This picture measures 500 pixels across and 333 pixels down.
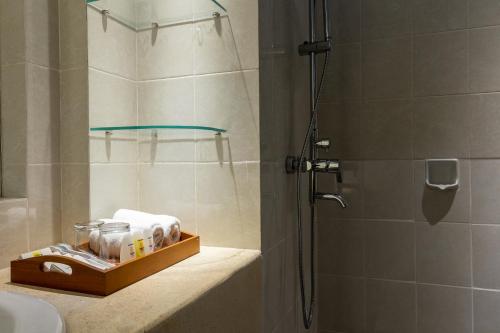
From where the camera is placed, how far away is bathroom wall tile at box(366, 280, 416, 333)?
66.1 inches

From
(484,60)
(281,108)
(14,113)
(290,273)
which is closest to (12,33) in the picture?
(14,113)

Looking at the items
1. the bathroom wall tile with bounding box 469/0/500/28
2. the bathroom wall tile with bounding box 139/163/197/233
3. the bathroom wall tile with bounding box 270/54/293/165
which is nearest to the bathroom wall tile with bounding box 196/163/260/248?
the bathroom wall tile with bounding box 139/163/197/233

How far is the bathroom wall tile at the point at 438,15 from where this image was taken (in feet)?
5.19

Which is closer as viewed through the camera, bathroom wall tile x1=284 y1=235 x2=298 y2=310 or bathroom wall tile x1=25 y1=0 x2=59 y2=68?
bathroom wall tile x1=25 y1=0 x2=59 y2=68

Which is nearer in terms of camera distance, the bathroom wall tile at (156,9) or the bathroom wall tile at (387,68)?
the bathroom wall tile at (156,9)

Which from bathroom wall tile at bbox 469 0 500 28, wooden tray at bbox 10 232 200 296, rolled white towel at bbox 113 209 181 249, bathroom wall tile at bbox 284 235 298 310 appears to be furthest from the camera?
bathroom wall tile at bbox 469 0 500 28

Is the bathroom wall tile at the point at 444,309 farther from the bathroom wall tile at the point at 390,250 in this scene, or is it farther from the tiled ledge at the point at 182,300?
the tiled ledge at the point at 182,300

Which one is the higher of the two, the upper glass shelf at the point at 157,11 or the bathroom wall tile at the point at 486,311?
the upper glass shelf at the point at 157,11

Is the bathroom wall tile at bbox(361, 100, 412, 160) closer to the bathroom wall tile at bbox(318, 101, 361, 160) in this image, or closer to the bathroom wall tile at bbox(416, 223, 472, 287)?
the bathroom wall tile at bbox(318, 101, 361, 160)

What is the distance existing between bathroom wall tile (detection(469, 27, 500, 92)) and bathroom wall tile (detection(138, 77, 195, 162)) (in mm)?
1183

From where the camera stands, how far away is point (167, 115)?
3.85ft

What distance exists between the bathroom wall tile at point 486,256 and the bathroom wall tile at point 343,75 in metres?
0.77

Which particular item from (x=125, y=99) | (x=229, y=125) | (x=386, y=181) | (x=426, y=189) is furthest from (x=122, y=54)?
(x=426, y=189)

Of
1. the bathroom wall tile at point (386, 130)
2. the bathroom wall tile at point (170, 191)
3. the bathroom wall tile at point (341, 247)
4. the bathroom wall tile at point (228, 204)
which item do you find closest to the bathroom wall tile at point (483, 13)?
the bathroom wall tile at point (386, 130)
